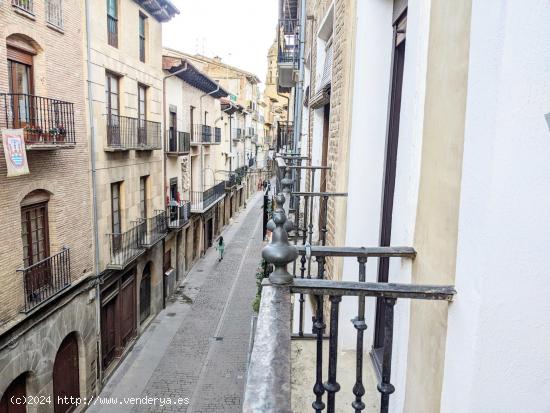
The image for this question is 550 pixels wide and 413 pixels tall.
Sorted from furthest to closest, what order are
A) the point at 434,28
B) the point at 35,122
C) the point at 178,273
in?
the point at 178,273 < the point at 35,122 < the point at 434,28

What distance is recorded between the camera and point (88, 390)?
12.1 m

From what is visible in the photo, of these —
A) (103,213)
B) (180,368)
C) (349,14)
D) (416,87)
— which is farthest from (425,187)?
(180,368)

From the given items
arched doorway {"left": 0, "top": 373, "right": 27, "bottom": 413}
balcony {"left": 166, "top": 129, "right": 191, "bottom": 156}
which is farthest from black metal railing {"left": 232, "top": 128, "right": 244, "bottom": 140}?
arched doorway {"left": 0, "top": 373, "right": 27, "bottom": 413}

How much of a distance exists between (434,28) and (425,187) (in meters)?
0.80

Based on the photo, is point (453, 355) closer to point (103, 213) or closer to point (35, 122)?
point (35, 122)

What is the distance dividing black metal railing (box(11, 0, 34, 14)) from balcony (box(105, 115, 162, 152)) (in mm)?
3849

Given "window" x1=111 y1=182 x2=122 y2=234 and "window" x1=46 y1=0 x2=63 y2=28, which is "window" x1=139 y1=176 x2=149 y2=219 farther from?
"window" x1=46 y1=0 x2=63 y2=28

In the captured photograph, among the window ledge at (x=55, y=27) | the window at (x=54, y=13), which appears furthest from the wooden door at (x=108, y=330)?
the window at (x=54, y=13)

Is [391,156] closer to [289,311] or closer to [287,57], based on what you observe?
[289,311]

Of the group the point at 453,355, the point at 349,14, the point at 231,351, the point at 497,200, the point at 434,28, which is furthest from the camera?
the point at 231,351

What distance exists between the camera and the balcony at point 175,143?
18609 mm

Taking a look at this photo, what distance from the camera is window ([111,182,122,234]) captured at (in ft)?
45.2

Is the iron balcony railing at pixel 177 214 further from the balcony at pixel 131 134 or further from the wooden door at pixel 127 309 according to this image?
the wooden door at pixel 127 309

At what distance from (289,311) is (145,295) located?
16496mm
